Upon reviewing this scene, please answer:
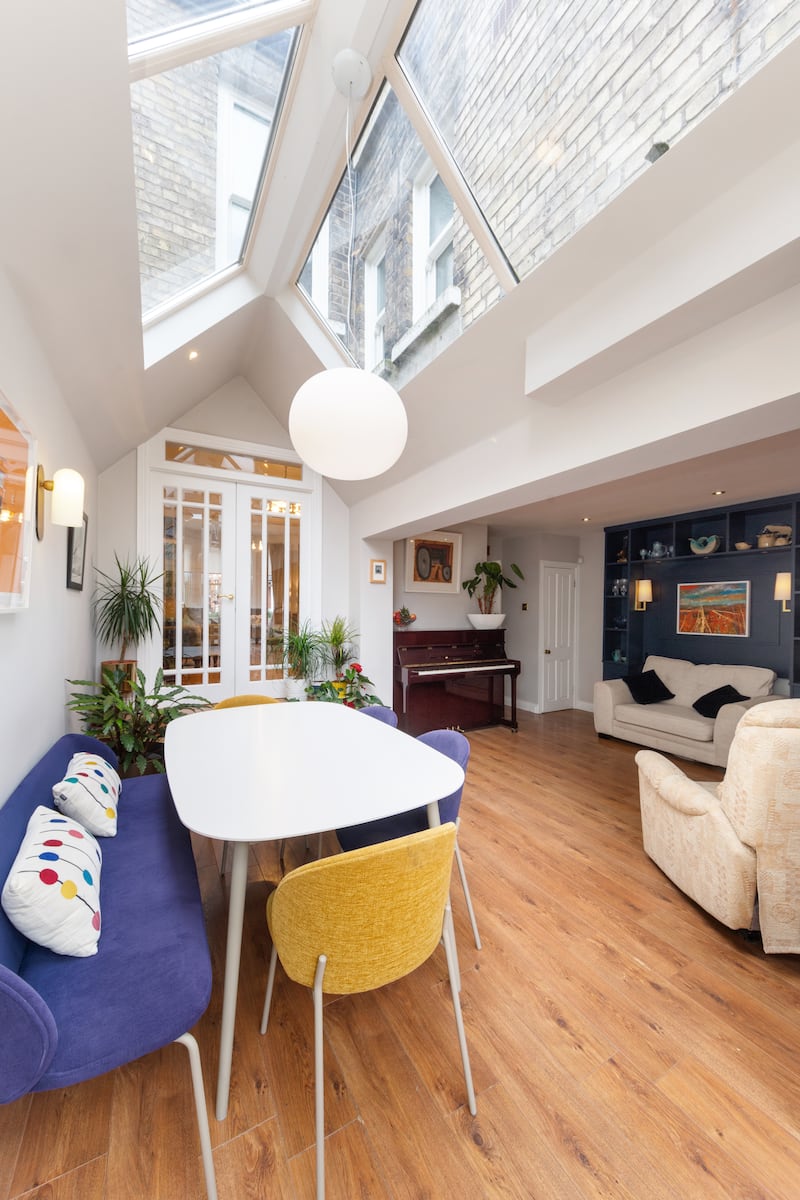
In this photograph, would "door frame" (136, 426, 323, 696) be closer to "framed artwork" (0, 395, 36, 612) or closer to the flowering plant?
the flowering plant

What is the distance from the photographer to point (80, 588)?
2838mm

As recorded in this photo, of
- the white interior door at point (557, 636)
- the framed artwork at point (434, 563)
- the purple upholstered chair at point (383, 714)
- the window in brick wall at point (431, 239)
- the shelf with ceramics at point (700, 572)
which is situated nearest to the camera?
the window in brick wall at point (431, 239)

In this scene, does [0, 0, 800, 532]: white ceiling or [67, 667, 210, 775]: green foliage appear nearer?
[0, 0, 800, 532]: white ceiling

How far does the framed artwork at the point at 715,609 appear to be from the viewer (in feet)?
15.0

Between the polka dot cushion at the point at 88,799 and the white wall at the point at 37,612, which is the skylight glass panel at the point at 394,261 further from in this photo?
the polka dot cushion at the point at 88,799

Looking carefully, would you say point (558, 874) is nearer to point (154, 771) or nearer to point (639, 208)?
point (154, 771)

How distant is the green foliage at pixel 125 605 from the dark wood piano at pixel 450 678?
223 centimetres

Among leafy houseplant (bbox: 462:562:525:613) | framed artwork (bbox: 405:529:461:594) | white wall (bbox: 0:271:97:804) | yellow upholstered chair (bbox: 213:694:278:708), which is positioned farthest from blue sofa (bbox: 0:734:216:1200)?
leafy houseplant (bbox: 462:562:525:613)

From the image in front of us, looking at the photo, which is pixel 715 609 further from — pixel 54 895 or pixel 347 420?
pixel 54 895

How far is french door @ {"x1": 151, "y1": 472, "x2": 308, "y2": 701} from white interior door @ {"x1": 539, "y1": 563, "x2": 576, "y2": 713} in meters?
3.09

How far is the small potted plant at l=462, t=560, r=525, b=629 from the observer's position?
17.0ft

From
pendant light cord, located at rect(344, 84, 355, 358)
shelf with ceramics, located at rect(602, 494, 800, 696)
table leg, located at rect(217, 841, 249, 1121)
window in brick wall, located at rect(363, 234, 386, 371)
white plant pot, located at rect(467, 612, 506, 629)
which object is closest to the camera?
table leg, located at rect(217, 841, 249, 1121)

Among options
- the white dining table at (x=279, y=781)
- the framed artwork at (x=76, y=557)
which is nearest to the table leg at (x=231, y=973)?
the white dining table at (x=279, y=781)

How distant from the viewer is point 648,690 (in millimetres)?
4699
